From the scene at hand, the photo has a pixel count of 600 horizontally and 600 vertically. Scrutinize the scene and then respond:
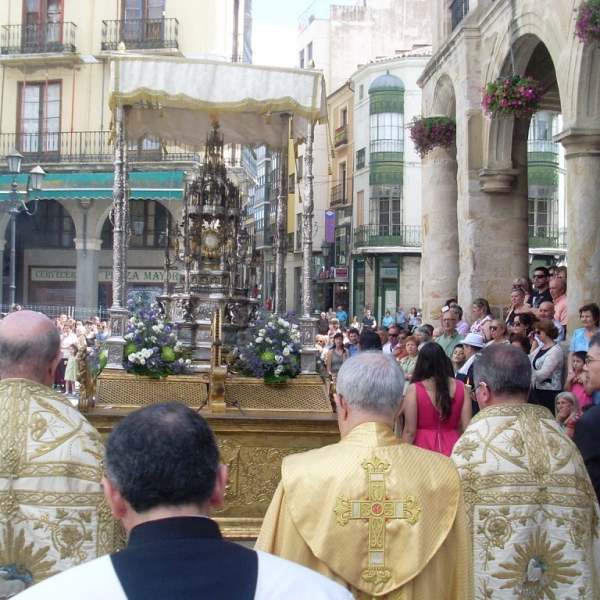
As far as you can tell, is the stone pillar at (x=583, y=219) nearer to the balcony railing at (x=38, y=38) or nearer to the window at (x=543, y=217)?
the balcony railing at (x=38, y=38)

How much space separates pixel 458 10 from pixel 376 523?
1304cm

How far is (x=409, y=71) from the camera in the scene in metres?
38.5

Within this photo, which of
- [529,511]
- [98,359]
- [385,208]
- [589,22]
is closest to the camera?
[529,511]

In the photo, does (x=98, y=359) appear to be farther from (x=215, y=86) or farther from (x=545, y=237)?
(x=545, y=237)

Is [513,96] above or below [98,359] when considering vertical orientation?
above

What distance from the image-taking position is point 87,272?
94.5ft

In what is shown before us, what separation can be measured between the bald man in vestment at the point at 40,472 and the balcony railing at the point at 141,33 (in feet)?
82.5

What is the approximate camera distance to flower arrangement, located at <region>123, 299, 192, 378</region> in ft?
26.1

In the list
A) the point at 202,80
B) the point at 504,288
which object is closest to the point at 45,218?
the point at 504,288

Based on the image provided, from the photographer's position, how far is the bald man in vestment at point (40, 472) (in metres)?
3.28

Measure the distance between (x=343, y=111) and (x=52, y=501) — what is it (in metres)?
41.6

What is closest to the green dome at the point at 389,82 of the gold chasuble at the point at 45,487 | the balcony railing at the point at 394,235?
the balcony railing at the point at 394,235

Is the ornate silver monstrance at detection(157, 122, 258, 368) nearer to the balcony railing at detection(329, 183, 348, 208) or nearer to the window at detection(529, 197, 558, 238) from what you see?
the window at detection(529, 197, 558, 238)

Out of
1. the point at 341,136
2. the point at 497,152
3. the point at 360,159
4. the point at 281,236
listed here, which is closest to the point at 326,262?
the point at 360,159
